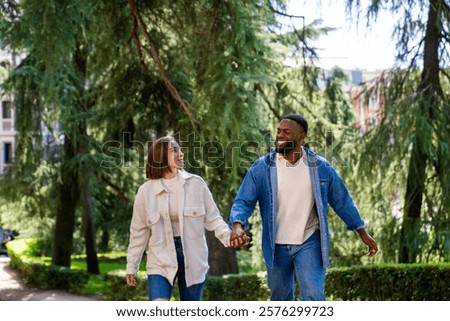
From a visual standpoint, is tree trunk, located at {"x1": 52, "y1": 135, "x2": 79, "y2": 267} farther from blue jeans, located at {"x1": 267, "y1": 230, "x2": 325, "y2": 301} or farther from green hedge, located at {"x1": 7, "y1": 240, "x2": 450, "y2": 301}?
blue jeans, located at {"x1": 267, "y1": 230, "x2": 325, "y2": 301}

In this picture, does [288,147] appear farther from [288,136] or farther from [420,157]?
[420,157]

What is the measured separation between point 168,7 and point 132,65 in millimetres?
2043

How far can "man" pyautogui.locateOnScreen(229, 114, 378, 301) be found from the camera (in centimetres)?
558

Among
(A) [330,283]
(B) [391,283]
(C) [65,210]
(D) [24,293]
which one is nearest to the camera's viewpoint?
(B) [391,283]

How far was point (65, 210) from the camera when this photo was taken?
21.5 m

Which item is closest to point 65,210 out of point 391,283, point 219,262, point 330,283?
point 219,262

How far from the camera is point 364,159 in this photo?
1362 cm

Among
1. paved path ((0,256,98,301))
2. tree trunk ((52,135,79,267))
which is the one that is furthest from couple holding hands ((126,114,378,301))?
tree trunk ((52,135,79,267))

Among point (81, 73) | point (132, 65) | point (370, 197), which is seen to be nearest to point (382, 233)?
point (370, 197)

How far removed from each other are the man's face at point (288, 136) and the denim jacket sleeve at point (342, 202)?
33 centimetres

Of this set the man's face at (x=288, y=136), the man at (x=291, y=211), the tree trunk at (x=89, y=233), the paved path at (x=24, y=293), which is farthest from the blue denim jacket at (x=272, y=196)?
the tree trunk at (x=89, y=233)

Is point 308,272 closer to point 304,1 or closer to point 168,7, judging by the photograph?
point 304,1

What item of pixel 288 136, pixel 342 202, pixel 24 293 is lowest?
pixel 24 293

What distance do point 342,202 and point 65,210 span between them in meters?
16.2
